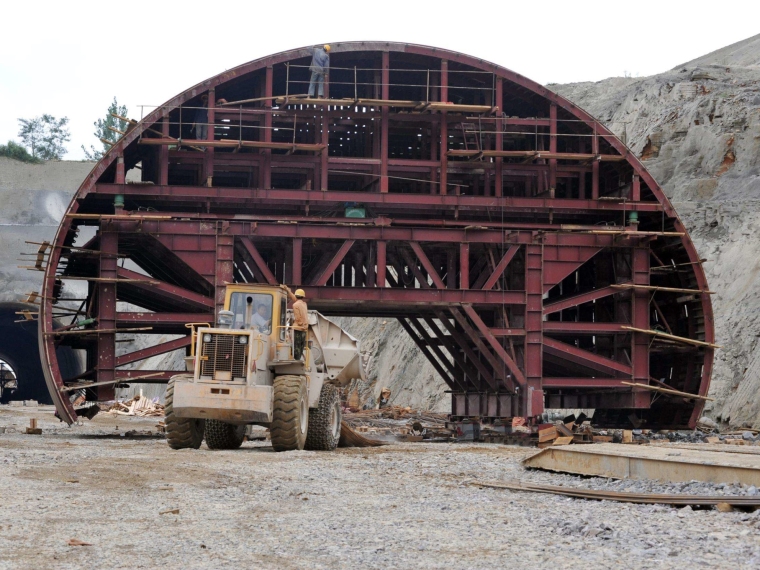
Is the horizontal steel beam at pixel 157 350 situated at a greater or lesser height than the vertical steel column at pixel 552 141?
lesser

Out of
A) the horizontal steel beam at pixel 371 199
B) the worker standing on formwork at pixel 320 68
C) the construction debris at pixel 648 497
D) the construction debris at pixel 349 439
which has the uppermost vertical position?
the worker standing on formwork at pixel 320 68

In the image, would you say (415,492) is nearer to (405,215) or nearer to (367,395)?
(405,215)

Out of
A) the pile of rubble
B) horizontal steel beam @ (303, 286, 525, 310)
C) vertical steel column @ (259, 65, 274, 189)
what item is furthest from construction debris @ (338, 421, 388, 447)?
vertical steel column @ (259, 65, 274, 189)

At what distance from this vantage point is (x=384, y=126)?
28.5m

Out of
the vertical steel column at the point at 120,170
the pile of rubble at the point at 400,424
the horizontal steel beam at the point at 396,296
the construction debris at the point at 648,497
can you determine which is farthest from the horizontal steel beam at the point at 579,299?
the construction debris at the point at 648,497

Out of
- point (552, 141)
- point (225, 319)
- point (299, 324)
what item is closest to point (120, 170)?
point (299, 324)

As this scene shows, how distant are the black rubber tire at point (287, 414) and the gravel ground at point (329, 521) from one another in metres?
2.29

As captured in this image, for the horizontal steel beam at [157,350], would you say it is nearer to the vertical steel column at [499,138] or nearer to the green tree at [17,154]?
the vertical steel column at [499,138]

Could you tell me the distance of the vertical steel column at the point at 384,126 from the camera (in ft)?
91.7

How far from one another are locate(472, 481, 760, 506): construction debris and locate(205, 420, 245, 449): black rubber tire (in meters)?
7.65

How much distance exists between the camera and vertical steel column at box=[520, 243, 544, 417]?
1070 inches

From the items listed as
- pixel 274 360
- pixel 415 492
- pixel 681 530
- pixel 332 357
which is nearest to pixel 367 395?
pixel 332 357

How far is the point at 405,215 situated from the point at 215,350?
39.4 ft

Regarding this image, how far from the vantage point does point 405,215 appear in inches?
1153
